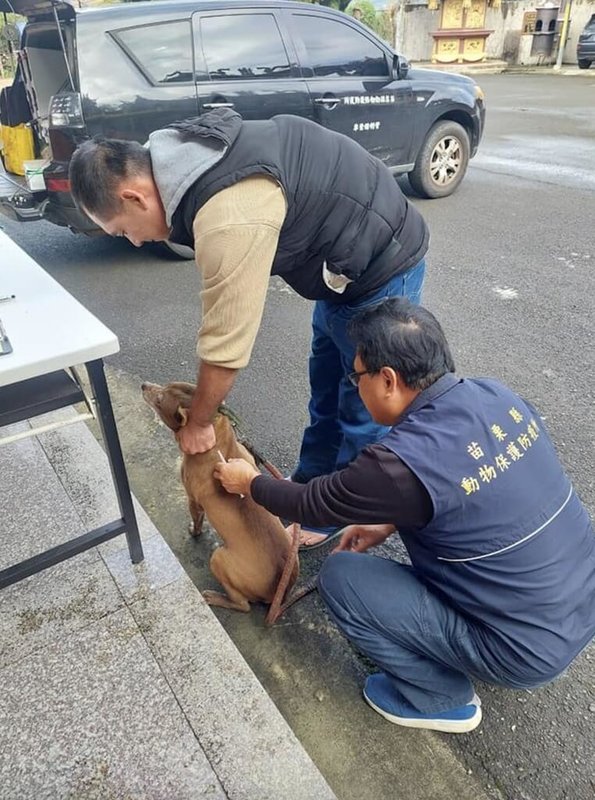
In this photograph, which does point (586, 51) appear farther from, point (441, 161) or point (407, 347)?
point (407, 347)

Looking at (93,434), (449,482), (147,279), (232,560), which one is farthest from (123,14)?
(449,482)

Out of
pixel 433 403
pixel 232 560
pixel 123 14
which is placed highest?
pixel 123 14

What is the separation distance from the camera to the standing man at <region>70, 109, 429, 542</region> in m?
1.55

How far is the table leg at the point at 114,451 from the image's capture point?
5.80 feet

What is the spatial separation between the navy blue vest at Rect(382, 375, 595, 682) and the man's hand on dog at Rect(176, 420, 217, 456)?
69 cm

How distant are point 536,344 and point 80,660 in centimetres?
321

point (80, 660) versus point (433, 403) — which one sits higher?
point (433, 403)

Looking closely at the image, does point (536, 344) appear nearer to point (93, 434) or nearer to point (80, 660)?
point (93, 434)

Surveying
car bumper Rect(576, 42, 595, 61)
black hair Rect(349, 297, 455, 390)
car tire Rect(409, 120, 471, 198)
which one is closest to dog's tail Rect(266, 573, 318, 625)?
black hair Rect(349, 297, 455, 390)

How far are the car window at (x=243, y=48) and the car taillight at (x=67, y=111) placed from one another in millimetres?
1106

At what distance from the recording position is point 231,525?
1942 mm

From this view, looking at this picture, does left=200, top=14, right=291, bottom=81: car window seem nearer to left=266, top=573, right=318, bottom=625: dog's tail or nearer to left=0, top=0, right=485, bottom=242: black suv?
left=0, top=0, right=485, bottom=242: black suv

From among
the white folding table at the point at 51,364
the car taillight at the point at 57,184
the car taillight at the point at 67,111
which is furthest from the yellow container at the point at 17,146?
the white folding table at the point at 51,364

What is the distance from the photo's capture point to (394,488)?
1405mm
